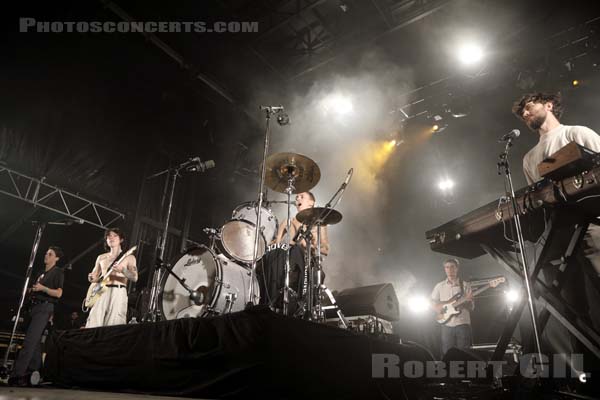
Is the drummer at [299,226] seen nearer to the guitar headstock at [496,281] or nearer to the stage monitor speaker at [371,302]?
the stage monitor speaker at [371,302]

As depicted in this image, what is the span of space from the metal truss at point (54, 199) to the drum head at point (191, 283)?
3.22 m

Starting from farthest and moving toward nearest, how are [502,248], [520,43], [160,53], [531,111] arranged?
[160,53]
[520,43]
[531,111]
[502,248]

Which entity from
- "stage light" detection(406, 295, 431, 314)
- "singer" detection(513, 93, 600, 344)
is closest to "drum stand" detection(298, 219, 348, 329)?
"singer" detection(513, 93, 600, 344)

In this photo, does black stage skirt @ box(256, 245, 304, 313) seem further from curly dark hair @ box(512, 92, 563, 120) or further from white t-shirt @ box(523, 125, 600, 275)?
curly dark hair @ box(512, 92, 563, 120)

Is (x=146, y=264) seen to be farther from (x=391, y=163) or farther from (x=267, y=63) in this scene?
(x=391, y=163)

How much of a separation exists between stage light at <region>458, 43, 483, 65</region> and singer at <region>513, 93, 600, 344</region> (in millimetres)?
4879

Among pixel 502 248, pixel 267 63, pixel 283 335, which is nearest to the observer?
pixel 283 335

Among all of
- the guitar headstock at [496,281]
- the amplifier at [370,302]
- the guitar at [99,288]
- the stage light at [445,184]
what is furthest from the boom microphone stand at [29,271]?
the stage light at [445,184]

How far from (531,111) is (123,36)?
740 cm

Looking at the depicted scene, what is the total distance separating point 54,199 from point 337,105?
6626mm

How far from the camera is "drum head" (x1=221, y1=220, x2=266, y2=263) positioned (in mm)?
5202

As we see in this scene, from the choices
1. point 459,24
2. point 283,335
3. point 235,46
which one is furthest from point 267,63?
point 283,335

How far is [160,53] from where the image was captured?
8.12 meters

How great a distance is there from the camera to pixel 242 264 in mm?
5230
